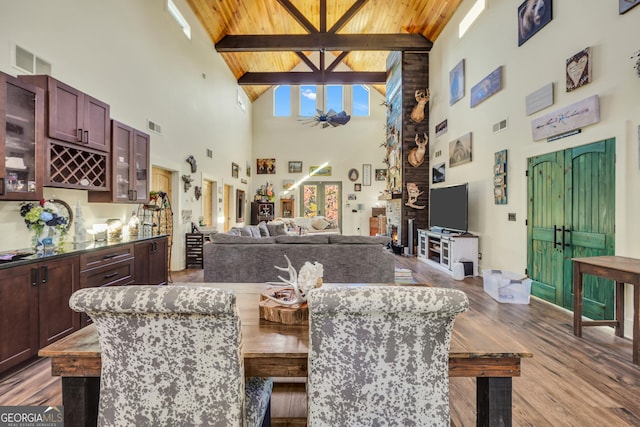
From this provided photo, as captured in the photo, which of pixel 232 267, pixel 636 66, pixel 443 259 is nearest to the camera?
pixel 636 66

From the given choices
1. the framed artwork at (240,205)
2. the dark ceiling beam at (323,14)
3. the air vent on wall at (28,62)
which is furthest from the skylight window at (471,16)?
the framed artwork at (240,205)

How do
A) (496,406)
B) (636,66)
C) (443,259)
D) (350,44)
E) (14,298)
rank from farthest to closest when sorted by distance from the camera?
(350,44) < (443,259) < (636,66) < (14,298) < (496,406)

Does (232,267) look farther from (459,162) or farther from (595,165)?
(459,162)

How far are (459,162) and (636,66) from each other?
3.20 metres

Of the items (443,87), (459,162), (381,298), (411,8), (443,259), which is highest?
(411,8)

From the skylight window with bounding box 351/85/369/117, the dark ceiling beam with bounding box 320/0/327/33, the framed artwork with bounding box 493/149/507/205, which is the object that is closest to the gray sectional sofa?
the framed artwork with bounding box 493/149/507/205

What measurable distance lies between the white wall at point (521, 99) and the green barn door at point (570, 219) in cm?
12

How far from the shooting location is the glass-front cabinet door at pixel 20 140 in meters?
2.16

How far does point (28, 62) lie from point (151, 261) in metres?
2.27

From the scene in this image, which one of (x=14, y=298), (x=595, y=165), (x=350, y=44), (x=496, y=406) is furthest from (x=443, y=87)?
(x=14, y=298)

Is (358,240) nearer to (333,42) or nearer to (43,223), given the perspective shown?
(43,223)

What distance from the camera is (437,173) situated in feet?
22.1

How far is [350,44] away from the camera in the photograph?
6.89 meters

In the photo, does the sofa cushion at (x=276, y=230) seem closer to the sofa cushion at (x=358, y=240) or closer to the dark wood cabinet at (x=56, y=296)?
the sofa cushion at (x=358, y=240)
